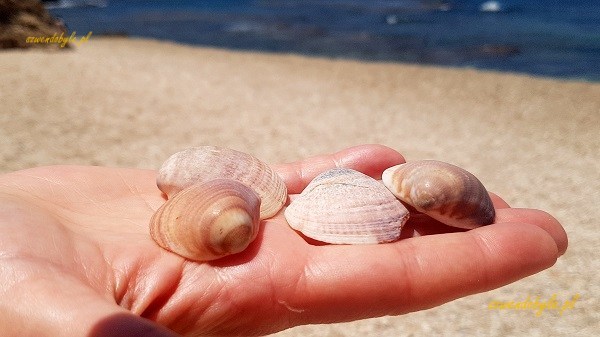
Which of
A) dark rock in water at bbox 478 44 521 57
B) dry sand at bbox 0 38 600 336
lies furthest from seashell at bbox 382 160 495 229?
dark rock in water at bbox 478 44 521 57

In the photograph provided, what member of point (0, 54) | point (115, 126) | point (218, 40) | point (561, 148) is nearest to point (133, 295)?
point (115, 126)

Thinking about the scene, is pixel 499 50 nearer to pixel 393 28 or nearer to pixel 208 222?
pixel 393 28

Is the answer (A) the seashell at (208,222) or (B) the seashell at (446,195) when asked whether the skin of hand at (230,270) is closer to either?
(A) the seashell at (208,222)

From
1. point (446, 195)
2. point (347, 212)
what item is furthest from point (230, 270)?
point (446, 195)

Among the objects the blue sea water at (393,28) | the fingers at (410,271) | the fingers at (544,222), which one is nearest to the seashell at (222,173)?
the fingers at (410,271)

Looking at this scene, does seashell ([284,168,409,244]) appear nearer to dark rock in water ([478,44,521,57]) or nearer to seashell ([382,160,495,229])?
seashell ([382,160,495,229])
